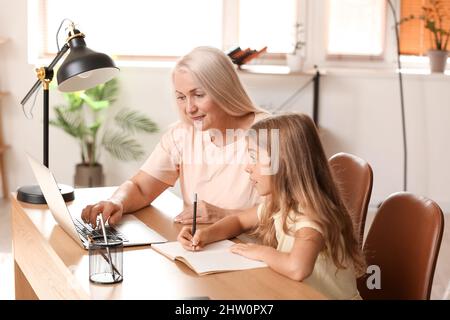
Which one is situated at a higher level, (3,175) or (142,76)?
(142,76)

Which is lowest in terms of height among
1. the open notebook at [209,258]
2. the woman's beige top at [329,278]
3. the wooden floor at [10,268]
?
the wooden floor at [10,268]

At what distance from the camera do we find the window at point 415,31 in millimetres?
5359

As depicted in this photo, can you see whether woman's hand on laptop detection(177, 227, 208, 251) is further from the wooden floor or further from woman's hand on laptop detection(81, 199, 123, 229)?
the wooden floor

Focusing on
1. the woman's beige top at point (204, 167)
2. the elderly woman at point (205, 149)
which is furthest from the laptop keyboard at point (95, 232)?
the woman's beige top at point (204, 167)

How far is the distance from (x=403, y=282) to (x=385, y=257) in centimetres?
13

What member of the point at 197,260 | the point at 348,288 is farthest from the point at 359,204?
the point at 197,260

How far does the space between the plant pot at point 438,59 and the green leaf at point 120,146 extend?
2097mm

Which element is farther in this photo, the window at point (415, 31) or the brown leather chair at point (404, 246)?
the window at point (415, 31)

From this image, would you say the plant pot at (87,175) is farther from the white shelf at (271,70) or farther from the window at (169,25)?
the white shelf at (271,70)

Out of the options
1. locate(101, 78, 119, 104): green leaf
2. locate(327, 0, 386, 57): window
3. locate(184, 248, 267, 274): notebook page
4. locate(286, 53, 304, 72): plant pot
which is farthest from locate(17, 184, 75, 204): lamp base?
locate(327, 0, 386, 57): window

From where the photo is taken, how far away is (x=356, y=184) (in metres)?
2.52

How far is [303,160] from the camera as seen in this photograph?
186 cm

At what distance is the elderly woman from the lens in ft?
7.79
